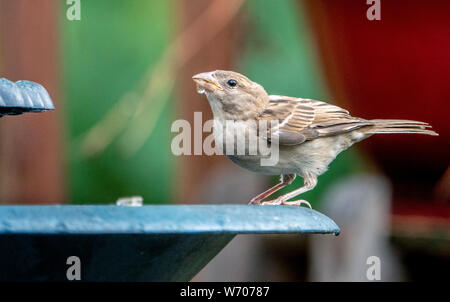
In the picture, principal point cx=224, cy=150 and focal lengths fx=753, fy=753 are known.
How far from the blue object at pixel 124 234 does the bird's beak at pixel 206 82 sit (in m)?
1.08

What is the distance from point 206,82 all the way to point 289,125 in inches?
19.0

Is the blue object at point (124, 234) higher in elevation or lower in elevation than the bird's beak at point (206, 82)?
lower

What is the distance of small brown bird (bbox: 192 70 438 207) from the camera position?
358 cm

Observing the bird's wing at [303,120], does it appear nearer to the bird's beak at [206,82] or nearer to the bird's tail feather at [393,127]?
the bird's tail feather at [393,127]

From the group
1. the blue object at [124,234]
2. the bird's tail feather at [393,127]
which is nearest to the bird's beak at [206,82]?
the bird's tail feather at [393,127]

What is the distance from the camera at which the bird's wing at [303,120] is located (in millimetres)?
3635

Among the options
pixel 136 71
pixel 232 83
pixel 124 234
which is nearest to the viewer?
pixel 124 234

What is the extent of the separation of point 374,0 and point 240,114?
4.29ft

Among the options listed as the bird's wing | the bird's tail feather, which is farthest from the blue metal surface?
the bird's tail feather

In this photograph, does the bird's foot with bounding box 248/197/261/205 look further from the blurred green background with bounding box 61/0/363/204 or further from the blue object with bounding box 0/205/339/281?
the blurred green background with bounding box 61/0/363/204

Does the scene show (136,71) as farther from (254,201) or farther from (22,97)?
(22,97)

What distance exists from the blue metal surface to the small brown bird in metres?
1.26

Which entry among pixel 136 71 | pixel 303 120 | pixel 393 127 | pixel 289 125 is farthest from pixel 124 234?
pixel 136 71

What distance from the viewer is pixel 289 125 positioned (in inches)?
145
